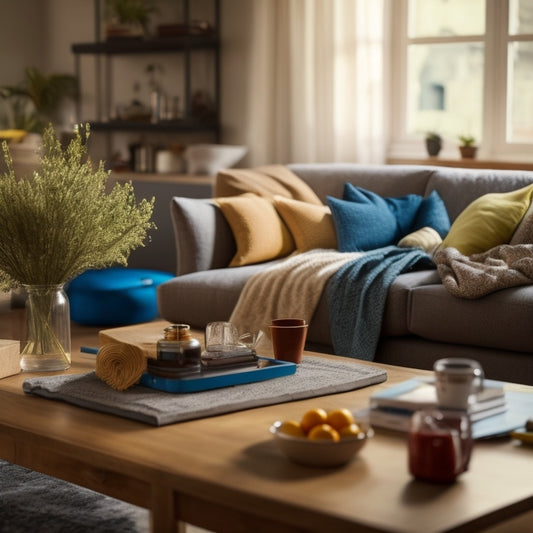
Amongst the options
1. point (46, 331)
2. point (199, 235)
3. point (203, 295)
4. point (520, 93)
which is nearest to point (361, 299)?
point (203, 295)

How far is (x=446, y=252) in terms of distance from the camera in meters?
3.62

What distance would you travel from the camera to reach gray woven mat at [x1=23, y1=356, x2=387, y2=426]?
2.04 m

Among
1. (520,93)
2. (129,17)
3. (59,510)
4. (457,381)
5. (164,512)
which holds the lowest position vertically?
(59,510)

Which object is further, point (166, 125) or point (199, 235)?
point (166, 125)

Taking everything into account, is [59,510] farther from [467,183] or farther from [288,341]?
[467,183]

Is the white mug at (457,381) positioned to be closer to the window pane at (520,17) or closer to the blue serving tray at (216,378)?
the blue serving tray at (216,378)

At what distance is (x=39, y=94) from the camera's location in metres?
7.35

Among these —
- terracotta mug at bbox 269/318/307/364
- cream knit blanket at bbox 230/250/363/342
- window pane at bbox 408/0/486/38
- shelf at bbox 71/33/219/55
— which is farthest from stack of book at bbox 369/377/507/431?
shelf at bbox 71/33/219/55

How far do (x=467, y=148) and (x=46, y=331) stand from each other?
131 inches

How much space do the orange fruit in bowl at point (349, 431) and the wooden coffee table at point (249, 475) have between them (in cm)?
5

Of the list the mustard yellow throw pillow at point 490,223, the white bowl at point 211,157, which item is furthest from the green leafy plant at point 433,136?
the mustard yellow throw pillow at point 490,223

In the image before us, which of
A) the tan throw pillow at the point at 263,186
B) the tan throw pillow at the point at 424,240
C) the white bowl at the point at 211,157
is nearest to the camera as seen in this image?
the tan throw pillow at the point at 424,240

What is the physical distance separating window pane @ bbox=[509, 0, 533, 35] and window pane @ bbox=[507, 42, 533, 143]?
7cm

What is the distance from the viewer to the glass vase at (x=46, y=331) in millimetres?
2508
